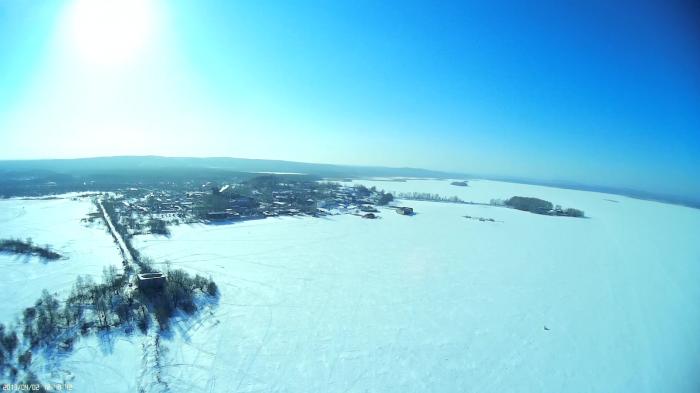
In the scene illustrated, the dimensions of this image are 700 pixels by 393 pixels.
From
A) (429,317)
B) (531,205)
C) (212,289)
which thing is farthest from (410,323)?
(531,205)

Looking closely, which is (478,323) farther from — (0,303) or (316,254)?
(0,303)

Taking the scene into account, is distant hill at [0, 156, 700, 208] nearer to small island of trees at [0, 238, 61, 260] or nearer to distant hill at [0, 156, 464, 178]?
distant hill at [0, 156, 464, 178]

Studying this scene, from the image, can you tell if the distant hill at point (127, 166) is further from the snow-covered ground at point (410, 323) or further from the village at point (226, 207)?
the snow-covered ground at point (410, 323)

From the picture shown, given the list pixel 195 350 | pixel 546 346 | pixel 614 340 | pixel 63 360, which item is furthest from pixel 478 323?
pixel 63 360

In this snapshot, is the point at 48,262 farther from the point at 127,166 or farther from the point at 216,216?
the point at 127,166

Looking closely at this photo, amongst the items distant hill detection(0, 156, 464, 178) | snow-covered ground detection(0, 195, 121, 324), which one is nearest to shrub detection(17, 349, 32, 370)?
snow-covered ground detection(0, 195, 121, 324)

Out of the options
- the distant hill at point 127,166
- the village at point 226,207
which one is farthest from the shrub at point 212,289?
the distant hill at point 127,166
